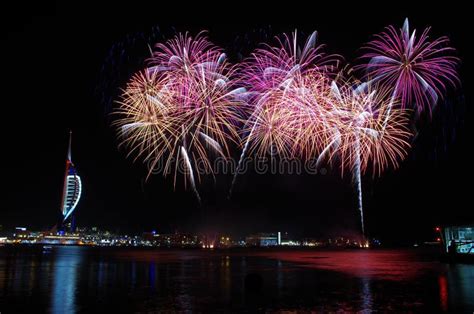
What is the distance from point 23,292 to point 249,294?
9069 mm

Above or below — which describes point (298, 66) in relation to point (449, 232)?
above

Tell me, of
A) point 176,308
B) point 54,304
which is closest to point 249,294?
point 176,308

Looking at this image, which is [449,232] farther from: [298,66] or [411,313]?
[411,313]

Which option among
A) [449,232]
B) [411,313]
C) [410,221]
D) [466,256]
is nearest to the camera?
[411,313]

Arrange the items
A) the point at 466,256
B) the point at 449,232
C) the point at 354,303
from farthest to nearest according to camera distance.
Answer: the point at 449,232 → the point at 466,256 → the point at 354,303

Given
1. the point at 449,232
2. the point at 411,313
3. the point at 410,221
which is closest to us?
the point at 411,313

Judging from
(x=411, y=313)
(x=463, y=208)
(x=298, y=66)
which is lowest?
(x=411, y=313)

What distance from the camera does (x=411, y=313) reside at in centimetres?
1316

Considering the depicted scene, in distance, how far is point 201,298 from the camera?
1655 centimetres

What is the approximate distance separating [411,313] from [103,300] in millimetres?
10208

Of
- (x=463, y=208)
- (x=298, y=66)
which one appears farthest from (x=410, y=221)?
(x=298, y=66)

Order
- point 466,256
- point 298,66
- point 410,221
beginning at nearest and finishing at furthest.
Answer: point 298,66 → point 466,256 → point 410,221

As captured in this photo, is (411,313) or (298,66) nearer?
(411,313)

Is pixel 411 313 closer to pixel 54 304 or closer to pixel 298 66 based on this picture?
pixel 54 304
